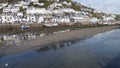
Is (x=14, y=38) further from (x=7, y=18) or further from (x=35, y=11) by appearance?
(x=35, y=11)

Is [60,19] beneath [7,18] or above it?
beneath

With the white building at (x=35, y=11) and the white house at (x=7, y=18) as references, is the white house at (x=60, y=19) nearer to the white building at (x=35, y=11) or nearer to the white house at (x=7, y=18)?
the white building at (x=35, y=11)

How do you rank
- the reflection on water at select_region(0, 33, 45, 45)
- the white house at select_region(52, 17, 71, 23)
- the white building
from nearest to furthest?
the reflection on water at select_region(0, 33, 45, 45), the white house at select_region(52, 17, 71, 23), the white building

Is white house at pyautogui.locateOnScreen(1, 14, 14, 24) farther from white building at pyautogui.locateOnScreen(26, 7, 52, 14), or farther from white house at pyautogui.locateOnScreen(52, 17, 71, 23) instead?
white building at pyautogui.locateOnScreen(26, 7, 52, 14)

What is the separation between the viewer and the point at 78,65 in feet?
62.6

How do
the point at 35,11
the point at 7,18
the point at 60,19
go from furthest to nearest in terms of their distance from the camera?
1. the point at 35,11
2. the point at 60,19
3. the point at 7,18

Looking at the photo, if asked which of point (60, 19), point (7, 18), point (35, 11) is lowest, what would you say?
point (60, 19)

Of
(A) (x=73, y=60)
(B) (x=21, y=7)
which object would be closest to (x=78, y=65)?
(A) (x=73, y=60)

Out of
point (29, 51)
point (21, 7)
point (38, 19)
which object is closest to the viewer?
point (29, 51)

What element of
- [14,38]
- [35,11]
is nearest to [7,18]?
[35,11]

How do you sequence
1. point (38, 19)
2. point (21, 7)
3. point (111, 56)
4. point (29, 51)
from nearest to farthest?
1. point (111, 56)
2. point (29, 51)
3. point (38, 19)
4. point (21, 7)

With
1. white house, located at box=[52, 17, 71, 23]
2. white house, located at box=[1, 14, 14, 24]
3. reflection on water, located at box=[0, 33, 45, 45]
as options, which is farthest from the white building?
reflection on water, located at box=[0, 33, 45, 45]

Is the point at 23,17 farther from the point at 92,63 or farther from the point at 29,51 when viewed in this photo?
the point at 92,63

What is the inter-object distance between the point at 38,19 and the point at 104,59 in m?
53.7
